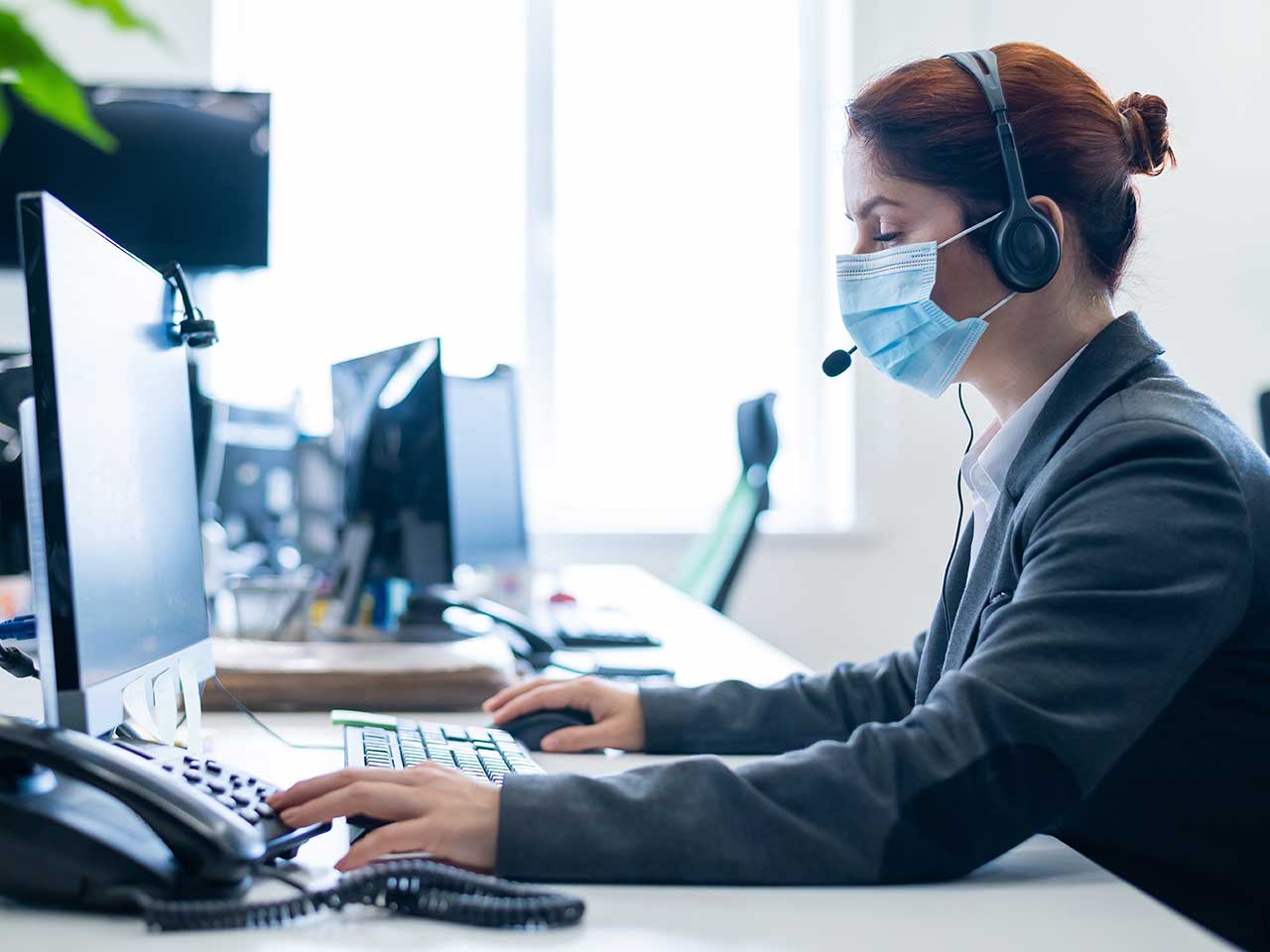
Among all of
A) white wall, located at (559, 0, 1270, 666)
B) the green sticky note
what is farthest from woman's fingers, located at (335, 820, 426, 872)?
white wall, located at (559, 0, 1270, 666)

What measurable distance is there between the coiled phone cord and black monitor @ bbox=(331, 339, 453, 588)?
1157 mm

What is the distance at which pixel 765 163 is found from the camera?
422cm

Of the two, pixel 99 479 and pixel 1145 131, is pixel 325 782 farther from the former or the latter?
pixel 1145 131

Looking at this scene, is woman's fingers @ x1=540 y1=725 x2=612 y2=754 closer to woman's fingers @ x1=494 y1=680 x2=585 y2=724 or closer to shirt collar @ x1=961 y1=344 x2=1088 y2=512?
woman's fingers @ x1=494 y1=680 x2=585 y2=724

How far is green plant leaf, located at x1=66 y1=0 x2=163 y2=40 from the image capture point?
362 millimetres

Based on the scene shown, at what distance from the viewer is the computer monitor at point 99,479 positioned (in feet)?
2.09

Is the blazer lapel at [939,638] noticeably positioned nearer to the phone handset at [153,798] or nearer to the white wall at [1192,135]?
the phone handset at [153,798]

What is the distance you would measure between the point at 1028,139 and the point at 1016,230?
9 cm

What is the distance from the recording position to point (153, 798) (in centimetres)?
64

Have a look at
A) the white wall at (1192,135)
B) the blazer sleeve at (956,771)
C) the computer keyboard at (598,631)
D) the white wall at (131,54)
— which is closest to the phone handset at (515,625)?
the computer keyboard at (598,631)

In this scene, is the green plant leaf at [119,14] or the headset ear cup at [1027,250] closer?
the green plant leaf at [119,14]

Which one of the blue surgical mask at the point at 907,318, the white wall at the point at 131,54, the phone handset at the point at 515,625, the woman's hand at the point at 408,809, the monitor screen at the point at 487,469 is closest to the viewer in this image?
the woman's hand at the point at 408,809

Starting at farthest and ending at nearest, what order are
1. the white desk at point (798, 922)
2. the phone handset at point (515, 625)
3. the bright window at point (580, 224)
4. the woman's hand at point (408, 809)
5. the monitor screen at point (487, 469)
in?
1. the bright window at point (580, 224)
2. the monitor screen at point (487, 469)
3. the phone handset at point (515, 625)
4. the woman's hand at point (408, 809)
5. the white desk at point (798, 922)

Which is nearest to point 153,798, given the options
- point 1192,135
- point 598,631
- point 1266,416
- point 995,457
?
point 995,457
